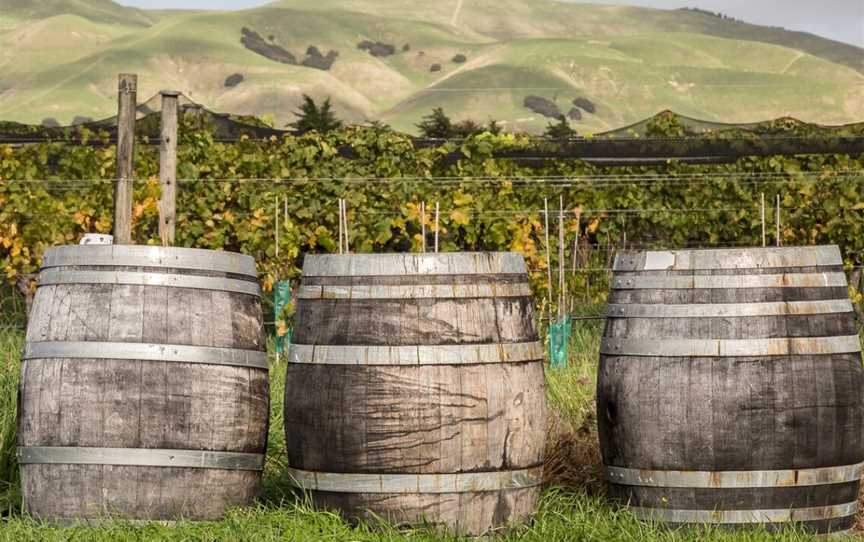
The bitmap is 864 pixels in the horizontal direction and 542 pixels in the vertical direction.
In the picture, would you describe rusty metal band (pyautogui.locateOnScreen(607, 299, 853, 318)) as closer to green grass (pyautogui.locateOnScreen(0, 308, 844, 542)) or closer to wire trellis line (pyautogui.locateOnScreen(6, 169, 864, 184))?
green grass (pyautogui.locateOnScreen(0, 308, 844, 542))

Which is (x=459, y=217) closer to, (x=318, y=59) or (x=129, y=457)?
(x=129, y=457)

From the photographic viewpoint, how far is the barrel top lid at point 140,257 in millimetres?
4711

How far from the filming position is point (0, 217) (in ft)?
38.6

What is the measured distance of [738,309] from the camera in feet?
15.7

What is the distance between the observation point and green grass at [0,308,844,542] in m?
4.54

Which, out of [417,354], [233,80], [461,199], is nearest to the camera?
[417,354]


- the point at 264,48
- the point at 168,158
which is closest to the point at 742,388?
the point at 168,158

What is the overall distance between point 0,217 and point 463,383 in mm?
8291

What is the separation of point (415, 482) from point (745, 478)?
1223mm

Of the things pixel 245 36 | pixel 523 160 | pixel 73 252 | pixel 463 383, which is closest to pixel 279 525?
pixel 463 383

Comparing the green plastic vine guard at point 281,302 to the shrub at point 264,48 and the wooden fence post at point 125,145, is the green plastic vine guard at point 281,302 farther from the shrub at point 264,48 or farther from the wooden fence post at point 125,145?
the shrub at point 264,48

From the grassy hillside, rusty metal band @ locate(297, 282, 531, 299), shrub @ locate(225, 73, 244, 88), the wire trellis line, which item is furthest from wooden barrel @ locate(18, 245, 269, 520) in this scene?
shrub @ locate(225, 73, 244, 88)

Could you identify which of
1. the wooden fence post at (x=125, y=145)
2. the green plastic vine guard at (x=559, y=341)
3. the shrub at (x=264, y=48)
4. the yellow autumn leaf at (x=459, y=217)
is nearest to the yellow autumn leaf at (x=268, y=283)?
the yellow autumn leaf at (x=459, y=217)

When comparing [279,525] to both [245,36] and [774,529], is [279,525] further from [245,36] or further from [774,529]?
[245,36]
